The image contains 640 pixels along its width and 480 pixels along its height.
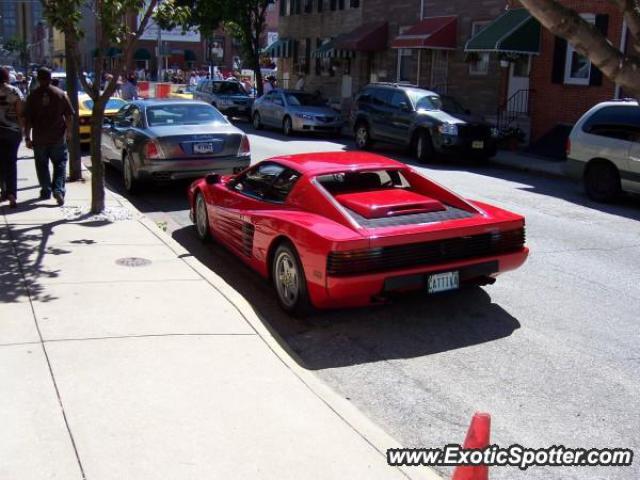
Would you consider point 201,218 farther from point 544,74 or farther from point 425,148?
point 544,74

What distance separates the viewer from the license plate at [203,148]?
464 inches

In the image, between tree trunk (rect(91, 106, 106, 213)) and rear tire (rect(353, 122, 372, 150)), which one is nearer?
tree trunk (rect(91, 106, 106, 213))

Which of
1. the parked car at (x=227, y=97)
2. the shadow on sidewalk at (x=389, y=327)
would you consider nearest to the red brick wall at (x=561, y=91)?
the parked car at (x=227, y=97)

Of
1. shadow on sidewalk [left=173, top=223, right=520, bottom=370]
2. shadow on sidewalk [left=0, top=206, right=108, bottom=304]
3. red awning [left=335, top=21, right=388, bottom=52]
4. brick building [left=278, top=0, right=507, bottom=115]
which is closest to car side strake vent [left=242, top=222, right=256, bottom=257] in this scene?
shadow on sidewalk [left=173, top=223, right=520, bottom=370]

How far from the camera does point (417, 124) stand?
18.2 meters

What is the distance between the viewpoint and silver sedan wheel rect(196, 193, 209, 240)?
895 cm

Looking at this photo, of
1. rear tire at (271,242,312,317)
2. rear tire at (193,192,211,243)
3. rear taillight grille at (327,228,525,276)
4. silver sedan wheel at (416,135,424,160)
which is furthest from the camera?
silver sedan wheel at (416,135,424,160)

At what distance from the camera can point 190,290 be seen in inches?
269

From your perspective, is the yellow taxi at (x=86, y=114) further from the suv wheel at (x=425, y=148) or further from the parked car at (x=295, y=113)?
the suv wheel at (x=425, y=148)

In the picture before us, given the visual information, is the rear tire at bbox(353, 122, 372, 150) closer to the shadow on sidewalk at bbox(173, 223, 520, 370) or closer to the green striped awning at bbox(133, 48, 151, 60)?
the shadow on sidewalk at bbox(173, 223, 520, 370)

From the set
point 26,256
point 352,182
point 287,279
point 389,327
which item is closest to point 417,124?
point 352,182

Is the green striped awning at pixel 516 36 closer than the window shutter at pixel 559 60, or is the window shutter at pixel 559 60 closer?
the window shutter at pixel 559 60

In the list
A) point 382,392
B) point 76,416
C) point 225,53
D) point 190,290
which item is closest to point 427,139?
point 190,290

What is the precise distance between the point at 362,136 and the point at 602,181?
28.6 feet
